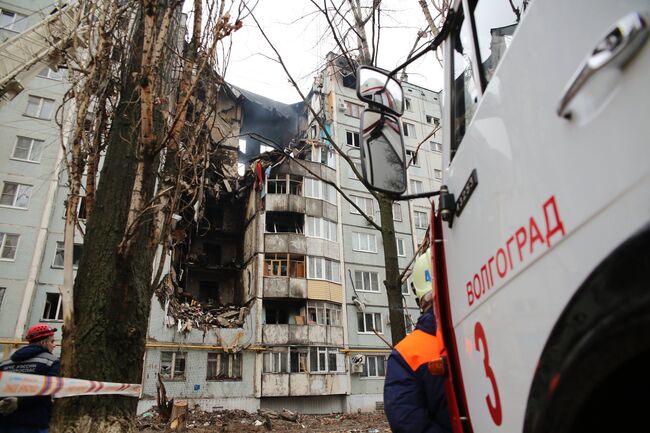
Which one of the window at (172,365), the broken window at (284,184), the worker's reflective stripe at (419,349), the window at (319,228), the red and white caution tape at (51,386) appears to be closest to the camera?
the worker's reflective stripe at (419,349)

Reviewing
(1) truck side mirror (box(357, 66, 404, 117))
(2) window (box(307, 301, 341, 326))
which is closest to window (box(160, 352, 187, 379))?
(2) window (box(307, 301, 341, 326))

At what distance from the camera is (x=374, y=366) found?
27.0 m

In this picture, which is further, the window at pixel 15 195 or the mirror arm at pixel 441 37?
the window at pixel 15 195

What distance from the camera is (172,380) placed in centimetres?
2200

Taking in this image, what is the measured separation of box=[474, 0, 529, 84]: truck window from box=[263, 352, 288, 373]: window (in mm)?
24491

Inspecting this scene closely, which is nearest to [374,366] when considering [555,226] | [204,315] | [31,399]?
[204,315]

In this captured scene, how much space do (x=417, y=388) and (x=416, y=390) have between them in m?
0.01

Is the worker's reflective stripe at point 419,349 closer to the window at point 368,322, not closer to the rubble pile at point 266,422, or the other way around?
the rubble pile at point 266,422

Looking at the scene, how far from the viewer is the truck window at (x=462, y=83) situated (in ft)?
6.00

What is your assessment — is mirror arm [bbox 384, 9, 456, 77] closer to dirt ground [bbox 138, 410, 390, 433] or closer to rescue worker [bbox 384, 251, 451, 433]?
rescue worker [bbox 384, 251, 451, 433]

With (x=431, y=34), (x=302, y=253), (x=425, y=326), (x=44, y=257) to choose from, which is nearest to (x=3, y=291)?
(x=44, y=257)

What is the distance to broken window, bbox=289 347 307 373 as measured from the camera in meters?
24.3

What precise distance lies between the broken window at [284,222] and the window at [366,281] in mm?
5115

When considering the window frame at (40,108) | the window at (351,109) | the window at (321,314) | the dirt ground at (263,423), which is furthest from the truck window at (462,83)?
the window at (351,109)
